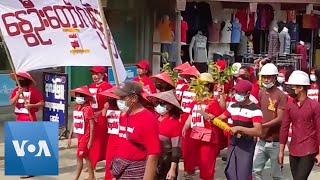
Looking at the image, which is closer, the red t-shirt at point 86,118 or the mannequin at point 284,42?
the red t-shirt at point 86,118

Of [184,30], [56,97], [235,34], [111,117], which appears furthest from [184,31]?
[111,117]

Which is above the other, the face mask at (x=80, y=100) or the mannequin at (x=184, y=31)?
→ the mannequin at (x=184, y=31)

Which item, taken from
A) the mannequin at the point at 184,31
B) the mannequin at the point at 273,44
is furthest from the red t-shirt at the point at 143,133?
the mannequin at the point at 273,44

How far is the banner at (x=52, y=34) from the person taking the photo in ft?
23.6

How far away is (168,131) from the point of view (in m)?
7.17

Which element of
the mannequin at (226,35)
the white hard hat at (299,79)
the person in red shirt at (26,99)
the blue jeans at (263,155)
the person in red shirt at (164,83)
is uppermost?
the mannequin at (226,35)

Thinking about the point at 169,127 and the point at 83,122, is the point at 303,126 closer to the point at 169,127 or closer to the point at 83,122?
the point at 169,127

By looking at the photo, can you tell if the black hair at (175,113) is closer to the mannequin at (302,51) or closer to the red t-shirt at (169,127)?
the red t-shirt at (169,127)

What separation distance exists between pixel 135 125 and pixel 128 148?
29 centimetres

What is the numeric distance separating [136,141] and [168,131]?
1.67 metres

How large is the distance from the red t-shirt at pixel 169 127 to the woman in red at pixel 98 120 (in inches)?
73.6

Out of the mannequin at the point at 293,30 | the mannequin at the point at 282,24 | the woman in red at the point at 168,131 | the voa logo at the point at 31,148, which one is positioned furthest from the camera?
the mannequin at the point at 293,30

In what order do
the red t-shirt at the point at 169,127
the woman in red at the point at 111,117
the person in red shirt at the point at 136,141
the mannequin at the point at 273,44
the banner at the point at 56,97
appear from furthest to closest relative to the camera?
1. the mannequin at the point at 273,44
2. the banner at the point at 56,97
3. the woman in red at the point at 111,117
4. the red t-shirt at the point at 169,127
5. the person in red shirt at the point at 136,141

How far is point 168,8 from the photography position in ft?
53.2
